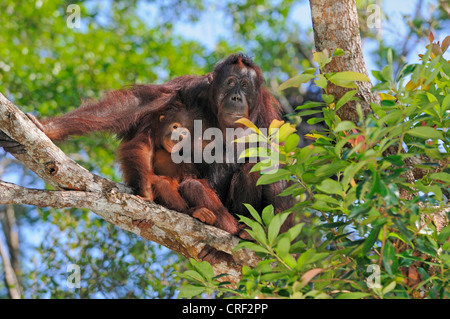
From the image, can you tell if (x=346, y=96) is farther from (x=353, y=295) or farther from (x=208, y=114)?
(x=208, y=114)

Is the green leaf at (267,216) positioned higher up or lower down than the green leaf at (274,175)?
lower down

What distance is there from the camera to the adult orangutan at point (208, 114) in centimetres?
456

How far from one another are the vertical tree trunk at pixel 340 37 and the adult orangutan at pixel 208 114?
976 millimetres

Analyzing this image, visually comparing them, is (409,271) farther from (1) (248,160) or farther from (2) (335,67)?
(1) (248,160)

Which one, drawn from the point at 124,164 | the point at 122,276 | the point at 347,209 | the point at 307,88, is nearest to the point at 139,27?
the point at 307,88

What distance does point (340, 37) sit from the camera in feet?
13.4

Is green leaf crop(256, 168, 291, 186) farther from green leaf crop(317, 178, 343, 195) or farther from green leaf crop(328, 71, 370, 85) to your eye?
green leaf crop(328, 71, 370, 85)

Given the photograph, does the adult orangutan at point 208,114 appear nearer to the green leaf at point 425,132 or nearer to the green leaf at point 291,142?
the green leaf at point 291,142

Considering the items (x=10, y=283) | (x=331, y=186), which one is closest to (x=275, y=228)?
(x=331, y=186)

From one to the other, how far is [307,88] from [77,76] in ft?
13.0

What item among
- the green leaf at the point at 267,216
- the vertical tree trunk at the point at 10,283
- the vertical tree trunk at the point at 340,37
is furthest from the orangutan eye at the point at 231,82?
the vertical tree trunk at the point at 10,283

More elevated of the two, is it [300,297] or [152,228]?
[152,228]

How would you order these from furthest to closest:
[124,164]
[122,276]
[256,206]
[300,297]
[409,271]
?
[122,276]
[256,206]
[124,164]
[409,271]
[300,297]

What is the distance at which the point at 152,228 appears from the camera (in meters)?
4.23
